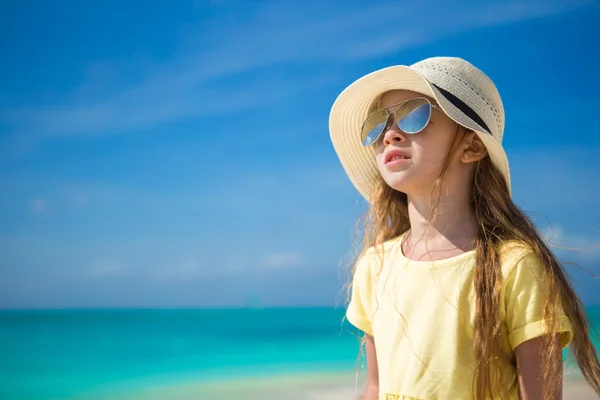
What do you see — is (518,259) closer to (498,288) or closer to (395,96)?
(498,288)

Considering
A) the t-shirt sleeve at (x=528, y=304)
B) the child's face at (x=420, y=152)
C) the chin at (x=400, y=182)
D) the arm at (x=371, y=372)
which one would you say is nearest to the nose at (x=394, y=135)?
the child's face at (x=420, y=152)

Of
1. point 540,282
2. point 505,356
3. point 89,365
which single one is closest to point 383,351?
point 505,356

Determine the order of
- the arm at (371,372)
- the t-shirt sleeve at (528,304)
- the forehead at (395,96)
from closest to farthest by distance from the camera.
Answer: the t-shirt sleeve at (528,304) → the forehead at (395,96) → the arm at (371,372)

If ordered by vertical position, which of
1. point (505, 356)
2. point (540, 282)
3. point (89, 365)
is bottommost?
point (505, 356)

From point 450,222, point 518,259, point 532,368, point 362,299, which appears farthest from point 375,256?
point 532,368

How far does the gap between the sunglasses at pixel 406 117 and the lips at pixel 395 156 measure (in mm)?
65

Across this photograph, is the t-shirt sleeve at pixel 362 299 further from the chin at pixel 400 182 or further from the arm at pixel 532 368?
the arm at pixel 532 368

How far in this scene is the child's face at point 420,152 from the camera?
6.49 ft

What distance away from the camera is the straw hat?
1.93 m

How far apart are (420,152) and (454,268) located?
1.18ft

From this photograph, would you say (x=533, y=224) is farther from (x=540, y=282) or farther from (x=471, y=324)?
(x=471, y=324)

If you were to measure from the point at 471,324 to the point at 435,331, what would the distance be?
4.1 inches

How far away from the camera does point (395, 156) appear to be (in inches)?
79.4

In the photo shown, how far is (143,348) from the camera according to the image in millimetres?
13375
